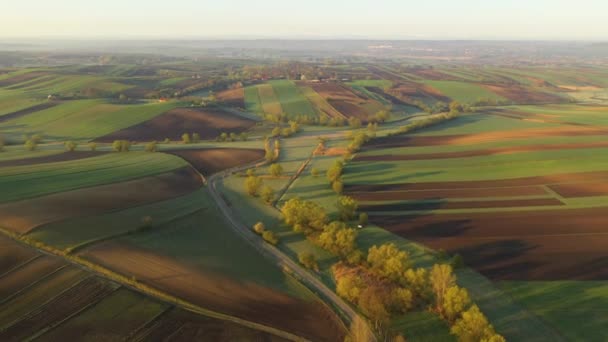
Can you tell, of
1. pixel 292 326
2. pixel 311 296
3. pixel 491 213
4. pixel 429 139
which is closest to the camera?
pixel 292 326

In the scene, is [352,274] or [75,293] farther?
[352,274]

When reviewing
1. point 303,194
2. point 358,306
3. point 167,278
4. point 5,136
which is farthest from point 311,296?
point 5,136

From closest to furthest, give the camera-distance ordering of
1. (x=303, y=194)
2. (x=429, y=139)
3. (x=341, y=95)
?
1. (x=303, y=194)
2. (x=429, y=139)
3. (x=341, y=95)

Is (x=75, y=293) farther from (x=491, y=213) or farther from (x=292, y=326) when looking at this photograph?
(x=491, y=213)

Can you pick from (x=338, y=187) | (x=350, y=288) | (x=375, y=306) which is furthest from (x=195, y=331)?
(x=338, y=187)

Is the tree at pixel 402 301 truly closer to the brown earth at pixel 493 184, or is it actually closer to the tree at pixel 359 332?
the tree at pixel 359 332

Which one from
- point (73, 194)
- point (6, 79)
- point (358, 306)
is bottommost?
point (358, 306)

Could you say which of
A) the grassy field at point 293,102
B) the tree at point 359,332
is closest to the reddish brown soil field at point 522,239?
the tree at point 359,332

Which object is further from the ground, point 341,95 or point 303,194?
point 341,95
